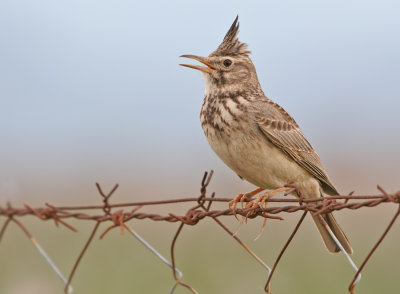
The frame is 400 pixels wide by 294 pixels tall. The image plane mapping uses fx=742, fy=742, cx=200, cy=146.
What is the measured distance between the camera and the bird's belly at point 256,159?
6.23 m

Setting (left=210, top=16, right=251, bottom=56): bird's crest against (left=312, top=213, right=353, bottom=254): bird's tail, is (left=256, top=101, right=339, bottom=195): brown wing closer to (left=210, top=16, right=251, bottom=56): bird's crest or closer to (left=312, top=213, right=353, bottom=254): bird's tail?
(left=312, top=213, right=353, bottom=254): bird's tail

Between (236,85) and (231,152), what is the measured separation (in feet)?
3.49

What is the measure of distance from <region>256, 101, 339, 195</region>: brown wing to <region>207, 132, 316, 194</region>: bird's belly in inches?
2.6

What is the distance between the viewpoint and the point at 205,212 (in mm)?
4441

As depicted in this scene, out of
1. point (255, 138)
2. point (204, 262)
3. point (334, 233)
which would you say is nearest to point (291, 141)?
point (255, 138)

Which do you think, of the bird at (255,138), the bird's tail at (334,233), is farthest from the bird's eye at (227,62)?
the bird's tail at (334,233)

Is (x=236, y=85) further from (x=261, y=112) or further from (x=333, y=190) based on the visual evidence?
(x=333, y=190)

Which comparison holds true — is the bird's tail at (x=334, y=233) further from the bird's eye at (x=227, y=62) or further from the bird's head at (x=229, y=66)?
the bird's eye at (x=227, y=62)

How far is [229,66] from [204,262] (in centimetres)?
350

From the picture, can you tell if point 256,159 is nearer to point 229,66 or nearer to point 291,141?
point 291,141

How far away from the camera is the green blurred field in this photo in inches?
333

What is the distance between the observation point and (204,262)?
983cm

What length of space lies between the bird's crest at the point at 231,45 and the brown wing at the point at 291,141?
0.80 metres

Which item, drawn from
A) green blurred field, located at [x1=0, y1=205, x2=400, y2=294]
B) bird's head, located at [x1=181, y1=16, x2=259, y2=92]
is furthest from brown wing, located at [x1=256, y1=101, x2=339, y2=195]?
green blurred field, located at [x1=0, y1=205, x2=400, y2=294]
